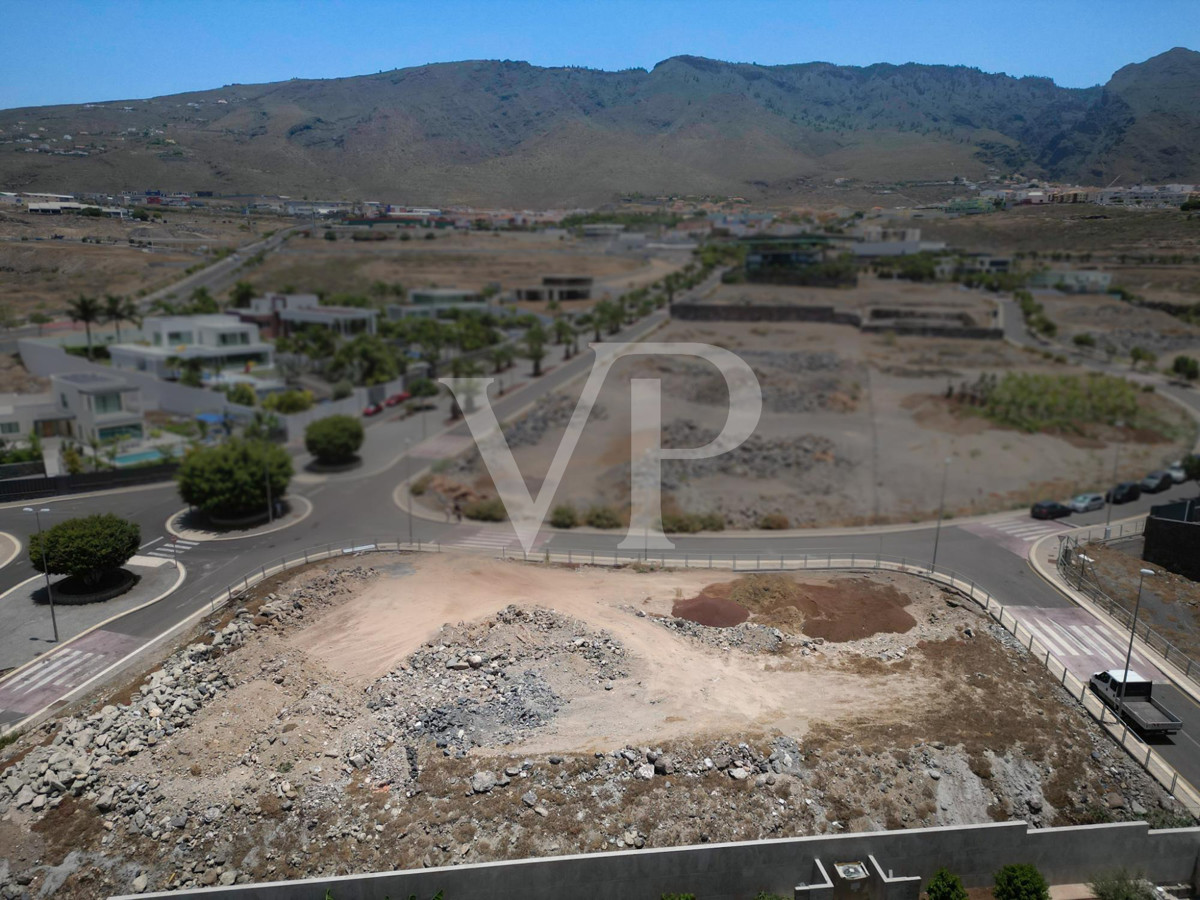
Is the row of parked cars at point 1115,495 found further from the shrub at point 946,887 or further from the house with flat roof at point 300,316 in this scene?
the house with flat roof at point 300,316

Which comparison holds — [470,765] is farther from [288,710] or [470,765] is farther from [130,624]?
[130,624]

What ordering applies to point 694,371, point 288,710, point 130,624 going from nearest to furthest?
point 288,710 < point 130,624 < point 694,371

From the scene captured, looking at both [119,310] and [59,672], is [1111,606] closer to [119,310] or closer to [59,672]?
[59,672]

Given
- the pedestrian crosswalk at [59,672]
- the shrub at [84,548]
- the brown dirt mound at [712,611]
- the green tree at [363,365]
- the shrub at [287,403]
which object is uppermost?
the green tree at [363,365]

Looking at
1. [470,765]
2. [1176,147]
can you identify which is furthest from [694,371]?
[470,765]

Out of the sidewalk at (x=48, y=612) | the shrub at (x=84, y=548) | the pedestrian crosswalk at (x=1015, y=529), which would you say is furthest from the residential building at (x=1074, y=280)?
the shrub at (x=84, y=548)
